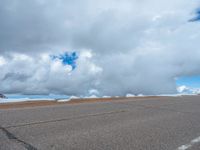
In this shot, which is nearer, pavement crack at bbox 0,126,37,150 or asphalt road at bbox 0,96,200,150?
pavement crack at bbox 0,126,37,150

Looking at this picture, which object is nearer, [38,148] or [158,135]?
[38,148]

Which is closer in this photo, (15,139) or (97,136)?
(15,139)

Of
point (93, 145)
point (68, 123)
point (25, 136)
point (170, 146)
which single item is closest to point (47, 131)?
point (25, 136)

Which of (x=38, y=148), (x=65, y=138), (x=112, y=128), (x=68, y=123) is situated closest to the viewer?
(x=38, y=148)

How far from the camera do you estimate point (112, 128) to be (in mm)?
Answer: 6195

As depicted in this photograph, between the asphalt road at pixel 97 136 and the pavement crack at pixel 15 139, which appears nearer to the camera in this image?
the pavement crack at pixel 15 139

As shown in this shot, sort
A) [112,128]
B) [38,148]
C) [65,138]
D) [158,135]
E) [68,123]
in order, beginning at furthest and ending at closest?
[68,123] → [112,128] → [158,135] → [65,138] → [38,148]

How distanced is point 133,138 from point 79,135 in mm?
1377

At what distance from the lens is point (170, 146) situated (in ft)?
15.2

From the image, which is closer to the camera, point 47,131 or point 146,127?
point 47,131

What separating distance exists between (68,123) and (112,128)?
5.08 ft

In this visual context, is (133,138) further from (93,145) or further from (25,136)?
(25,136)

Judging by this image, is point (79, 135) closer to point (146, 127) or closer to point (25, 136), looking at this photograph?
point (25, 136)

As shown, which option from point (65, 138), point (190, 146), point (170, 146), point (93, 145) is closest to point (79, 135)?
point (65, 138)
